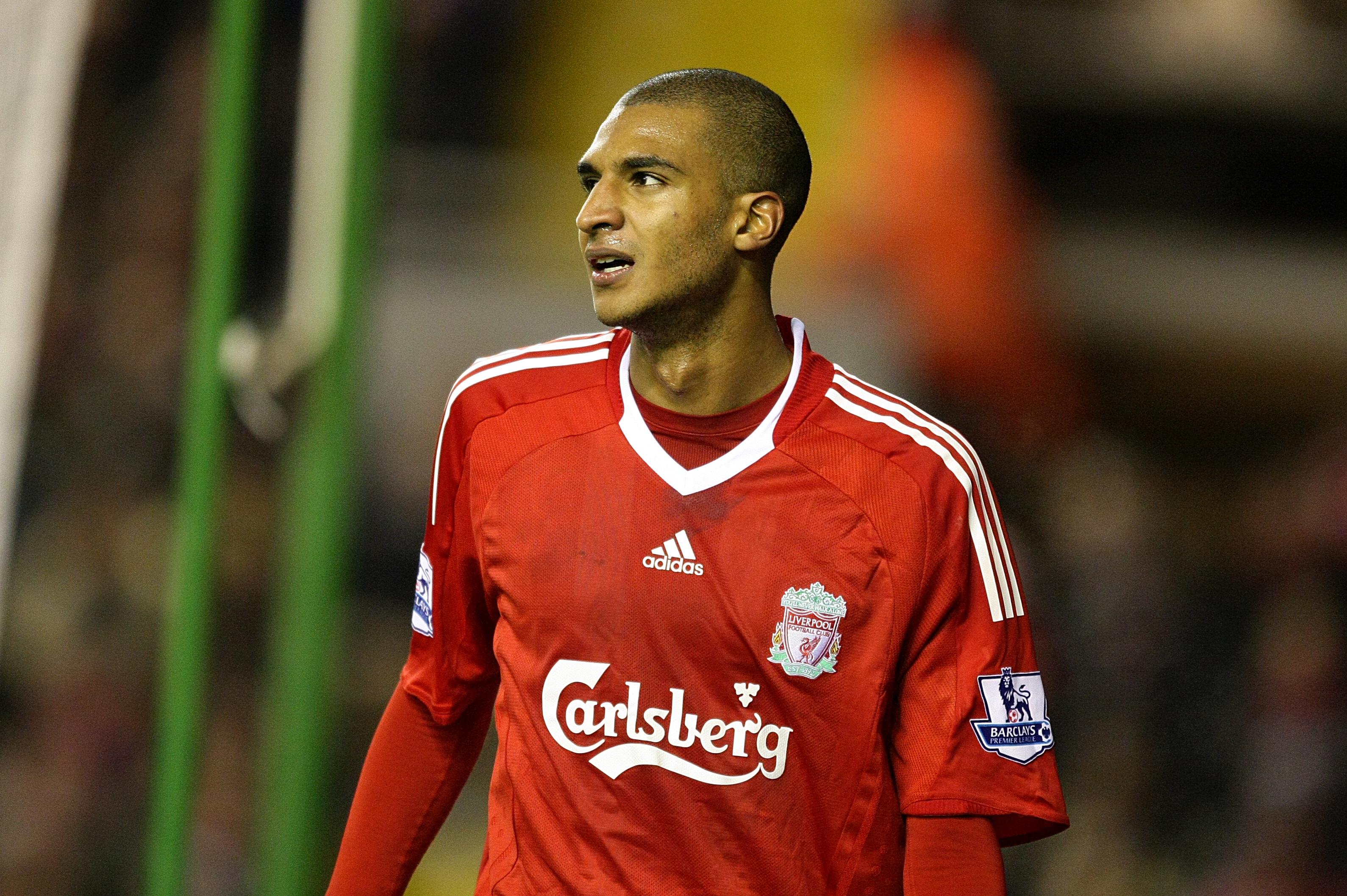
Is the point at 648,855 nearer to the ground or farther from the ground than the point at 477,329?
nearer to the ground

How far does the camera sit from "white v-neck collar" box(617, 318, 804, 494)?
2.02m

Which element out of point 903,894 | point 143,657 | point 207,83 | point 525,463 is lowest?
point 143,657

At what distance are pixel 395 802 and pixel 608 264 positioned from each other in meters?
0.76

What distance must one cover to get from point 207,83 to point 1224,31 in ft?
20.6

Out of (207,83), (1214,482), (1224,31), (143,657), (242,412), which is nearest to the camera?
(242,412)

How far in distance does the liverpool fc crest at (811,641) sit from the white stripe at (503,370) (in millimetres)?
440

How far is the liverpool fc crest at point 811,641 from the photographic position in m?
1.94

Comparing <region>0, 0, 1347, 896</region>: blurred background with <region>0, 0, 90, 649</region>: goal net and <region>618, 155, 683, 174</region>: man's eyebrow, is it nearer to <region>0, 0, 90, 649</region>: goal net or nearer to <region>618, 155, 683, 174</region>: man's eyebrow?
<region>0, 0, 90, 649</region>: goal net

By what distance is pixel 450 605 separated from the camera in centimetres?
215

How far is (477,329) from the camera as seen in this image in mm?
7027

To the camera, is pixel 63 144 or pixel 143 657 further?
pixel 63 144

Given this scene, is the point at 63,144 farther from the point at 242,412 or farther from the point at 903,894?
the point at 903,894

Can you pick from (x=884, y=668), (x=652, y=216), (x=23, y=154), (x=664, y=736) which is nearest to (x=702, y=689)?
(x=664, y=736)

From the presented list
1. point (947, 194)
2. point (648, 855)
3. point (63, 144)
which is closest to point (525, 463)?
point (648, 855)
